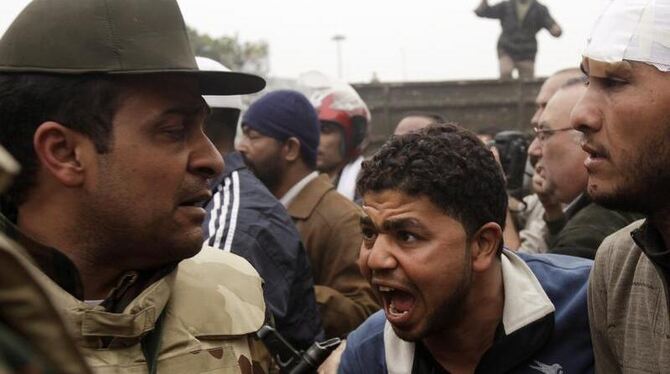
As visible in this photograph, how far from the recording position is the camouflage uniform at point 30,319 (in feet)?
2.38

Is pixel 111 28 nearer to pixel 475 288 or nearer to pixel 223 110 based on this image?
pixel 475 288

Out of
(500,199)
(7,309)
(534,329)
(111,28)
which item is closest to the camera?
(7,309)

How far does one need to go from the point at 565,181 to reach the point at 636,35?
6.00 ft

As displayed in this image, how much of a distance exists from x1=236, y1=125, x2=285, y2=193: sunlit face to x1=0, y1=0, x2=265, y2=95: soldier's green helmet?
7.96 ft

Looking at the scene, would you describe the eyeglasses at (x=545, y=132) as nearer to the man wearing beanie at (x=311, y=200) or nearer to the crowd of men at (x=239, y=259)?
the man wearing beanie at (x=311, y=200)

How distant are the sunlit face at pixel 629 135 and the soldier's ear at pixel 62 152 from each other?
124 cm

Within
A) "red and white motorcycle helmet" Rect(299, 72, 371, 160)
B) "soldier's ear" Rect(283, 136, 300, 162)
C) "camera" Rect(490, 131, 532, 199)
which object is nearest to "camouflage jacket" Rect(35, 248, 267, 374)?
"soldier's ear" Rect(283, 136, 300, 162)

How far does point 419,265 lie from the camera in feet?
7.63

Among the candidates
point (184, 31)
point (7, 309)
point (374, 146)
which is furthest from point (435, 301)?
point (374, 146)

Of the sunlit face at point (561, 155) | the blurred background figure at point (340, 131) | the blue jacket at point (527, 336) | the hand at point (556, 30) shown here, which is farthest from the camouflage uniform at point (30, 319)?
the hand at point (556, 30)

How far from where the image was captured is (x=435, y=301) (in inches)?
92.4

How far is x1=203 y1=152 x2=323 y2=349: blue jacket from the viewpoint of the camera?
3.21 m

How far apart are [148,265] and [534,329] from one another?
3.48 feet

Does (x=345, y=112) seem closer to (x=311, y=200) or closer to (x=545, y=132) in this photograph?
(x=311, y=200)
